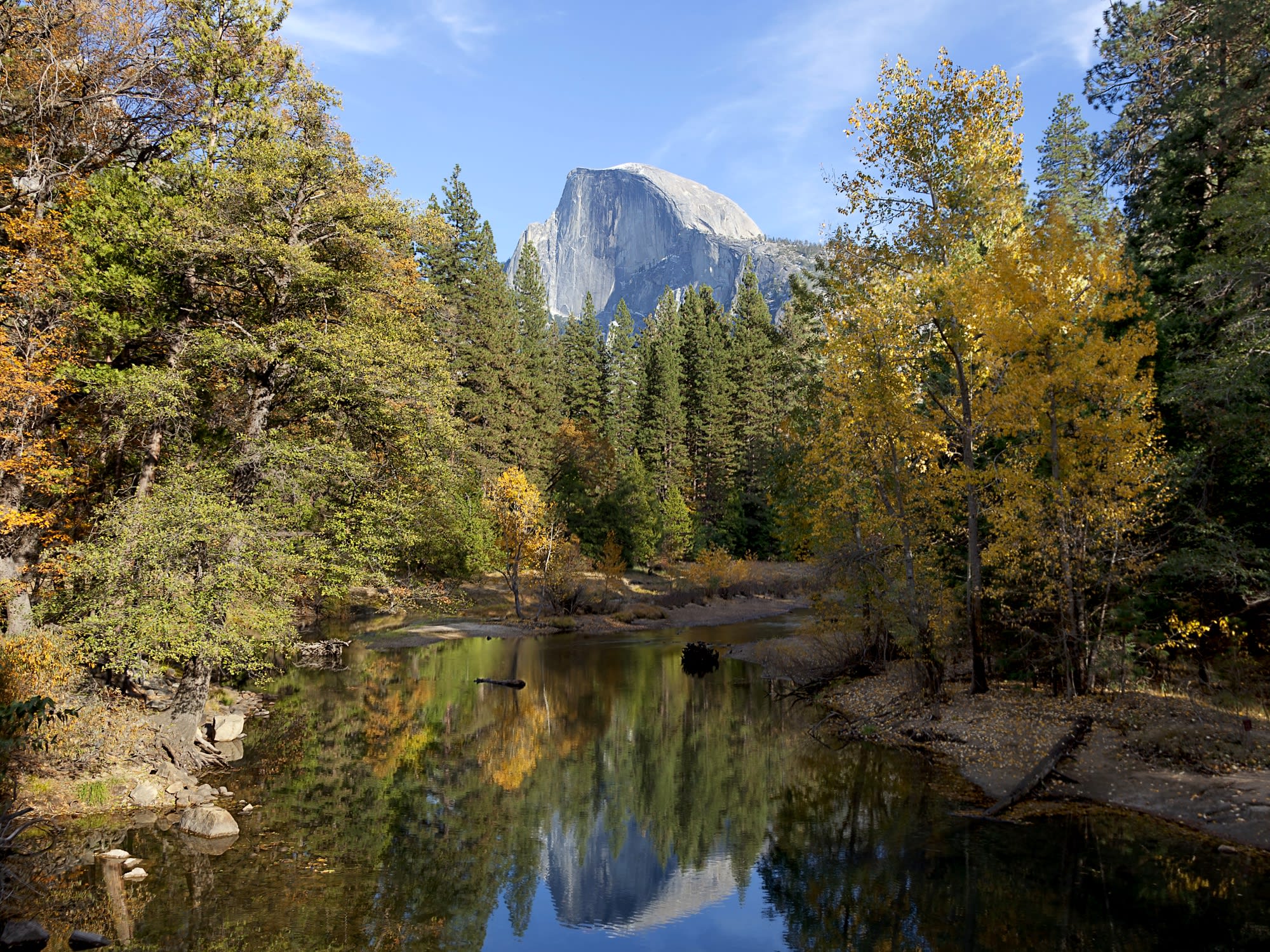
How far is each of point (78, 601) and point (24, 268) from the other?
7.25 m

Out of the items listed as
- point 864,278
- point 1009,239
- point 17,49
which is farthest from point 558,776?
point 17,49

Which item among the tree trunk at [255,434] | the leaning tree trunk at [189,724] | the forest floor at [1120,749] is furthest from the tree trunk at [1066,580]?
the leaning tree trunk at [189,724]

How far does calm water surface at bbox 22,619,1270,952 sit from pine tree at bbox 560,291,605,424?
52.6 meters

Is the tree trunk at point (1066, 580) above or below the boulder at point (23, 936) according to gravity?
above

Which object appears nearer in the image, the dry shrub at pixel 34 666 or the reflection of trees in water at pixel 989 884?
the reflection of trees in water at pixel 989 884

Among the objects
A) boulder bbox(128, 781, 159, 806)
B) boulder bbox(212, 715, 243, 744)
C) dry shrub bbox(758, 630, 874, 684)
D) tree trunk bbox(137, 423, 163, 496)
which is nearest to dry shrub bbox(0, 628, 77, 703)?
boulder bbox(128, 781, 159, 806)

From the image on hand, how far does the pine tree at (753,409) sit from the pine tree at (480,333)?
20.9 m

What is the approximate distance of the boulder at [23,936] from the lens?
8.93m

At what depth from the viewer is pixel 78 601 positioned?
50.5ft

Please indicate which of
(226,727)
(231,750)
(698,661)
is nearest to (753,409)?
(698,661)

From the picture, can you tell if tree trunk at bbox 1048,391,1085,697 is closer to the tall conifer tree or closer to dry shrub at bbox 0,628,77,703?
dry shrub at bbox 0,628,77,703

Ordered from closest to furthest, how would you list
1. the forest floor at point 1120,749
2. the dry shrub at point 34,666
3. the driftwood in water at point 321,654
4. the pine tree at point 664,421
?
the dry shrub at point 34,666 < the forest floor at point 1120,749 < the driftwood in water at point 321,654 < the pine tree at point 664,421

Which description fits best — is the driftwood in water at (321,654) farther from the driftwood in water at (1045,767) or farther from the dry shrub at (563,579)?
the driftwood in water at (1045,767)

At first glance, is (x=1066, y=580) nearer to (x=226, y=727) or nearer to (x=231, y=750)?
(x=231, y=750)
